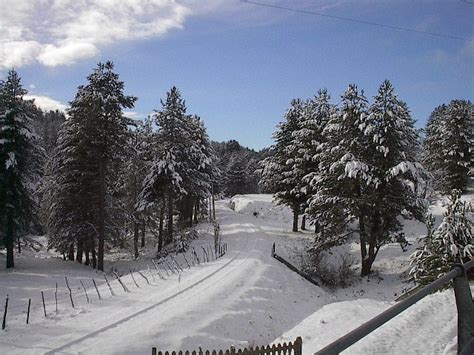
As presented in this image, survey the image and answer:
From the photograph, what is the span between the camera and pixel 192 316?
15258 millimetres

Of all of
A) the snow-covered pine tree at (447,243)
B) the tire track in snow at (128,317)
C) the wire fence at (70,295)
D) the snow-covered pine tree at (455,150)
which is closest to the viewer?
the tire track in snow at (128,317)

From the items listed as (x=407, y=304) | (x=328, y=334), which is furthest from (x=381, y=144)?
(x=407, y=304)

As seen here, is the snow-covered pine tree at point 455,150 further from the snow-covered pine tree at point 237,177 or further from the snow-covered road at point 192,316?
the snow-covered pine tree at point 237,177

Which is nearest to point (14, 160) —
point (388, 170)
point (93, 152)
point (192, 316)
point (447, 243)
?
point (93, 152)

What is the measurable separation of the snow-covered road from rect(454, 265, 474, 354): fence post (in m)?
10.4

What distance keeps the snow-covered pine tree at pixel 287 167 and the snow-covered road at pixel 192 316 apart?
50.3 feet

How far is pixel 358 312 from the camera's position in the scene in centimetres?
1409

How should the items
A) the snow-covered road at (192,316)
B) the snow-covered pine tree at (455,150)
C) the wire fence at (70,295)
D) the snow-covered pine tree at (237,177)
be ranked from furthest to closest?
the snow-covered pine tree at (237,177) < the snow-covered pine tree at (455,150) < the wire fence at (70,295) < the snow-covered road at (192,316)

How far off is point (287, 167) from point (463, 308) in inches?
1489

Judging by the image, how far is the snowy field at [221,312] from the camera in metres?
8.33

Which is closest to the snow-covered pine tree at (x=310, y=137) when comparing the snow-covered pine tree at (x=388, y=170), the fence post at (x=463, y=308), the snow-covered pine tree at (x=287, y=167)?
the snow-covered pine tree at (x=287, y=167)

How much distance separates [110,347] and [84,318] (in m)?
3.43

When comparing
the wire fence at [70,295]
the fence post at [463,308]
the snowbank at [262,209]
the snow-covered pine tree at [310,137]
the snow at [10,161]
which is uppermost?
the snow-covered pine tree at [310,137]

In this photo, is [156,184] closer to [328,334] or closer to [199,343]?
[199,343]
